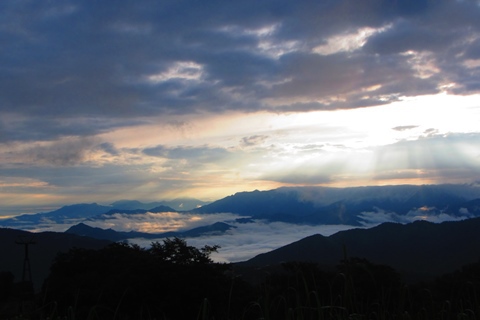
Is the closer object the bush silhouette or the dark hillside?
the bush silhouette

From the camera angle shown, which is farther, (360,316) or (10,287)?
(10,287)

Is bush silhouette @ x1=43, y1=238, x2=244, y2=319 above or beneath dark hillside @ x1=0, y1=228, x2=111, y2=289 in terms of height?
above

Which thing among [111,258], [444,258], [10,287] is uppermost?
[111,258]

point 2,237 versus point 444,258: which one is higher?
point 2,237

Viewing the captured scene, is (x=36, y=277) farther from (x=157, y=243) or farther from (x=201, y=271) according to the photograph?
(x=201, y=271)

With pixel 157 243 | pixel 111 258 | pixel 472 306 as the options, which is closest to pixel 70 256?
pixel 111 258

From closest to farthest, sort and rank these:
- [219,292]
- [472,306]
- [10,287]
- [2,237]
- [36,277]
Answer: [472,306], [219,292], [10,287], [36,277], [2,237]

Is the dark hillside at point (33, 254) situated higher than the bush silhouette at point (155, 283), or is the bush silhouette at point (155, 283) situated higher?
the bush silhouette at point (155, 283)

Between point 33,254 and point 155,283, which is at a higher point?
point 155,283

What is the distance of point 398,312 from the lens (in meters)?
4.98

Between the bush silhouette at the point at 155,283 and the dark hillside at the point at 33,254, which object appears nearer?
the bush silhouette at the point at 155,283

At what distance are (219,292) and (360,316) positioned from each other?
29.2 metres

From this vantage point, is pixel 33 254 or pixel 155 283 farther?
pixel 33 254

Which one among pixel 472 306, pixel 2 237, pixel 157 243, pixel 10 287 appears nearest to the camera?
pixel 472 306
